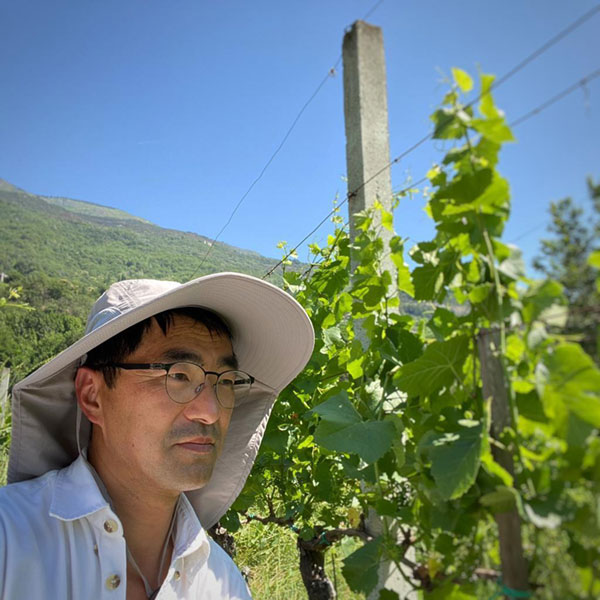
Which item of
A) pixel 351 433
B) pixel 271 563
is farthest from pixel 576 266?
pixel 271 563

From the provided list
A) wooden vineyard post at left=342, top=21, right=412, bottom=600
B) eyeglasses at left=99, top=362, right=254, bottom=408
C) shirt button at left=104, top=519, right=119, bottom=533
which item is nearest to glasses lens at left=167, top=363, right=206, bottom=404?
eyeglasses at left=99, top=362, right=254, bottom=408

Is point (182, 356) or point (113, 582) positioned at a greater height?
point (182, 356)

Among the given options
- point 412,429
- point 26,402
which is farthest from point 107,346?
point 412,429

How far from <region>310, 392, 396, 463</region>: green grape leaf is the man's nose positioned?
49 centimetres

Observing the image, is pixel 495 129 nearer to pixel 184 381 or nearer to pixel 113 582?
pixel 184 381

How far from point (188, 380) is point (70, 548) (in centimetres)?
56

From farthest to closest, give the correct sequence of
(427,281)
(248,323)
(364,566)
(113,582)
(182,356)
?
1. (248,323)
2. (182,356)
3. (113,582)
4. (364,566)
5. (427,281)

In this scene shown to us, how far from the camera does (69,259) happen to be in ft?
228

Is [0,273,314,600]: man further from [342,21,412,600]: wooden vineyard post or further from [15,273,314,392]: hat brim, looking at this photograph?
[342,21,412,600]: wooden vineyard post

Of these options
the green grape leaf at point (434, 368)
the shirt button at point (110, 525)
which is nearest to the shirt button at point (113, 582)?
the shirt button at point (110, 525)

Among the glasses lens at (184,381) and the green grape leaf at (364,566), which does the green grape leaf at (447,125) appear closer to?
the green grape leaf at (364,566)

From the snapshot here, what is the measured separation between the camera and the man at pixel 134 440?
4.91 ft

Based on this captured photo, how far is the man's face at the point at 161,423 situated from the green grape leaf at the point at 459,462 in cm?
93

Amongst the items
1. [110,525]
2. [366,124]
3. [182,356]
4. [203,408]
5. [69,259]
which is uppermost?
[69,259]
